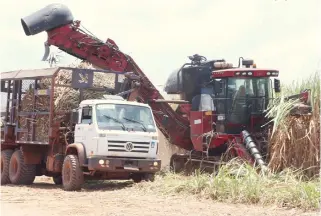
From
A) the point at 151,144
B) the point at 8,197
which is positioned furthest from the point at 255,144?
the point at 8,197

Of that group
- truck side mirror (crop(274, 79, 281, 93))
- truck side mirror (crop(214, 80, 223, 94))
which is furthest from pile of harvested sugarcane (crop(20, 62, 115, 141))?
truck side mirror (crop(274, 79, 281, 93))

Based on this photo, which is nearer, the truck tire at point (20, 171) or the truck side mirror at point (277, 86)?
the truck side mirror at point (277, 86)

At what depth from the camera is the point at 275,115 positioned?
1394cm

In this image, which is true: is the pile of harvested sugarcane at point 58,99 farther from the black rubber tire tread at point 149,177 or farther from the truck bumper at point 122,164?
the black rubber tire tread at point 149,177

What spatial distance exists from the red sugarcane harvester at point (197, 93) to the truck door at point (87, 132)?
7.62 ft

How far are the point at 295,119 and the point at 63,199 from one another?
19.4ft

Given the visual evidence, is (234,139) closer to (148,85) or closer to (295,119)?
(295,119)

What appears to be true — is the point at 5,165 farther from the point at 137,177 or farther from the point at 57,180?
the point at 137,177

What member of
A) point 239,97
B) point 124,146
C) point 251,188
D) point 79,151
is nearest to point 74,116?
point 79,151

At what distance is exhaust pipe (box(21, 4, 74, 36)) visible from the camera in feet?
52.8

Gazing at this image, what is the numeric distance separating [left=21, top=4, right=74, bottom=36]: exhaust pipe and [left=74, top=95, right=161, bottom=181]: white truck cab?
119 inches

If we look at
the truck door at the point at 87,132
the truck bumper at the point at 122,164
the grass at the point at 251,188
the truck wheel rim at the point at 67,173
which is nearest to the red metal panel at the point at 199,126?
the truck bumper at the point at 122,164

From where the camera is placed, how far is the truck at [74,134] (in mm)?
13938

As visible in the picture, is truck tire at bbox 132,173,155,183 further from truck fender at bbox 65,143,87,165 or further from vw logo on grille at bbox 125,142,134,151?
truck fender at bbox 65,143,87,165
